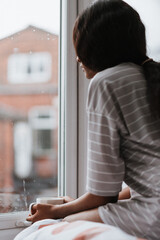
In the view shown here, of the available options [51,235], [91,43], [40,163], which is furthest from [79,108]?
[51,235]

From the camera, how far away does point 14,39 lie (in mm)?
1377

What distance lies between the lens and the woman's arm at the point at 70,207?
867 mm

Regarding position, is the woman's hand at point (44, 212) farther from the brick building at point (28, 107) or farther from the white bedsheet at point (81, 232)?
the brick building at point (28, 107)

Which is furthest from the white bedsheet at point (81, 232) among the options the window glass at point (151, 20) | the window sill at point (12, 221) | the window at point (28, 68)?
the window glass at point (151, 20)

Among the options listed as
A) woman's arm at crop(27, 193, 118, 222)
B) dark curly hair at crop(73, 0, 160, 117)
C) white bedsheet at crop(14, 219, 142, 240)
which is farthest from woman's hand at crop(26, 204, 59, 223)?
dark curly hair at crop(73, 0, 160, 117)

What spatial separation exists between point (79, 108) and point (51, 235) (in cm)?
73

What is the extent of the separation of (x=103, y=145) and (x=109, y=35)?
28 cm

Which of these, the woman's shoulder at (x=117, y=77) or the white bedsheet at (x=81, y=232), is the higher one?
the woman's shoulder at (x=117, y=77)

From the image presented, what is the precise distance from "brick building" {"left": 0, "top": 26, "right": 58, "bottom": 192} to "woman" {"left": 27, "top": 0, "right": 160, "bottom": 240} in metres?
0.52

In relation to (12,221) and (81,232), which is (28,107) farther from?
(81,232)

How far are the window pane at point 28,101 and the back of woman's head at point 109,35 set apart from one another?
0.50m

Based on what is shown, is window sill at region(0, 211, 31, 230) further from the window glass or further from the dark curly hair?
the window glass

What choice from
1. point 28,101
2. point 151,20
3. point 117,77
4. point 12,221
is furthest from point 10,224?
point 151,20

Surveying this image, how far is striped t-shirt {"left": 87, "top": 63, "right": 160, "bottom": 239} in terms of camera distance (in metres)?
0.82
